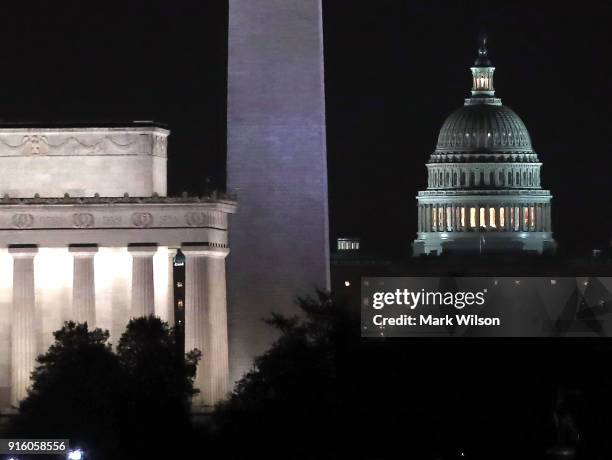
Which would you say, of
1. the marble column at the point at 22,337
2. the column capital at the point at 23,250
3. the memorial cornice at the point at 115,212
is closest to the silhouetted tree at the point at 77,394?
the marble column at the point at 22,337

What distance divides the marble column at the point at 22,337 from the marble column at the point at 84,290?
5.92 feet

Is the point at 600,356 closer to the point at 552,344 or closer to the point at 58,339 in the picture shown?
the point at 552,344

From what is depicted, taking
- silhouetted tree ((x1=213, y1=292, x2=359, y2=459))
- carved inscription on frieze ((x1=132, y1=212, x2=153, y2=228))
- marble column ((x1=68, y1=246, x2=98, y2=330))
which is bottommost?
silhouetted tree ((x1=213, y1=292, x2=359, y2=459))

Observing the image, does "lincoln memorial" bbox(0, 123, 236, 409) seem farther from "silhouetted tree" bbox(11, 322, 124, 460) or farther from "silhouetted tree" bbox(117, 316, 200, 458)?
→ "silhouetted tree" bbox(117, 316, 200, 458)

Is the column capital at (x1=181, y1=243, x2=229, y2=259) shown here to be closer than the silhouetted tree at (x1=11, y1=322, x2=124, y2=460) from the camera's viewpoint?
No

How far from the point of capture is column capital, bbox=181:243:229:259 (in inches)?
5551

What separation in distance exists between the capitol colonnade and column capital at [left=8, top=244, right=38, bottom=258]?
0.14 feet

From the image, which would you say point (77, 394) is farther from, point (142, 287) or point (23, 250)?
point (23, 250)

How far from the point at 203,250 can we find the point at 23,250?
774 cm

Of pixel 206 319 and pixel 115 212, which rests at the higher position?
pixel 115 212

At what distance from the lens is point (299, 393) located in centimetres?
12312

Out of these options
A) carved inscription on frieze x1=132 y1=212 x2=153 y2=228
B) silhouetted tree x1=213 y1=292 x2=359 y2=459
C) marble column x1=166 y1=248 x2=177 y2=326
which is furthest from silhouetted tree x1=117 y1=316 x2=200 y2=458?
carved inscription on frieze x1=132 y1=212 x2=153 y2=228

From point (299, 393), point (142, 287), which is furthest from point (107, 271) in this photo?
point (299, 393)

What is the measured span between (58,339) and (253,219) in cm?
1345
